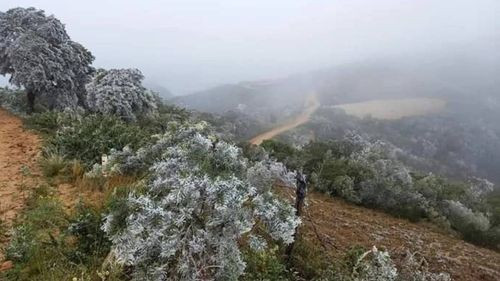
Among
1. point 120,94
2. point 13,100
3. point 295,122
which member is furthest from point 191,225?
point 295,122

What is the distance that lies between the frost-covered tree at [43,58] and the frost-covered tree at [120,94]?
112 centimetres

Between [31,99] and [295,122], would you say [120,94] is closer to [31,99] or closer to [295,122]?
[31,99]

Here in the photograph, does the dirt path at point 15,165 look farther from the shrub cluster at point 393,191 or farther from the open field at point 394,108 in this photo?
the open field at point 394,108

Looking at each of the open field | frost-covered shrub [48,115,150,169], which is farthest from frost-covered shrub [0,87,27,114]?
the open field

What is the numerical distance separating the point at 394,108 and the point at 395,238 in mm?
78425

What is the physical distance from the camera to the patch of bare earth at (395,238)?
7828 millimetres

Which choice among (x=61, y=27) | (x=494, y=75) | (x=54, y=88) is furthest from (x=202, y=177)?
(x=494, y=75)

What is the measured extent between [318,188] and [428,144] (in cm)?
5297

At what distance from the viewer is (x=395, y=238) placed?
8.92 metres

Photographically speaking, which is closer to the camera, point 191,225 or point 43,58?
point 191,225

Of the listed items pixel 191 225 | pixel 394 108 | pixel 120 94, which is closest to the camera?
pixel 191 225

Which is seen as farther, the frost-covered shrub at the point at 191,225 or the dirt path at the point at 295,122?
the dirt path at the point at 295,122

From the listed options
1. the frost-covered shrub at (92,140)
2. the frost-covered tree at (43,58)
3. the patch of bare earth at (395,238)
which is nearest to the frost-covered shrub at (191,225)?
the patch of bare earth at (395,238)

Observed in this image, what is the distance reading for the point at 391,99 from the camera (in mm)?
94938
